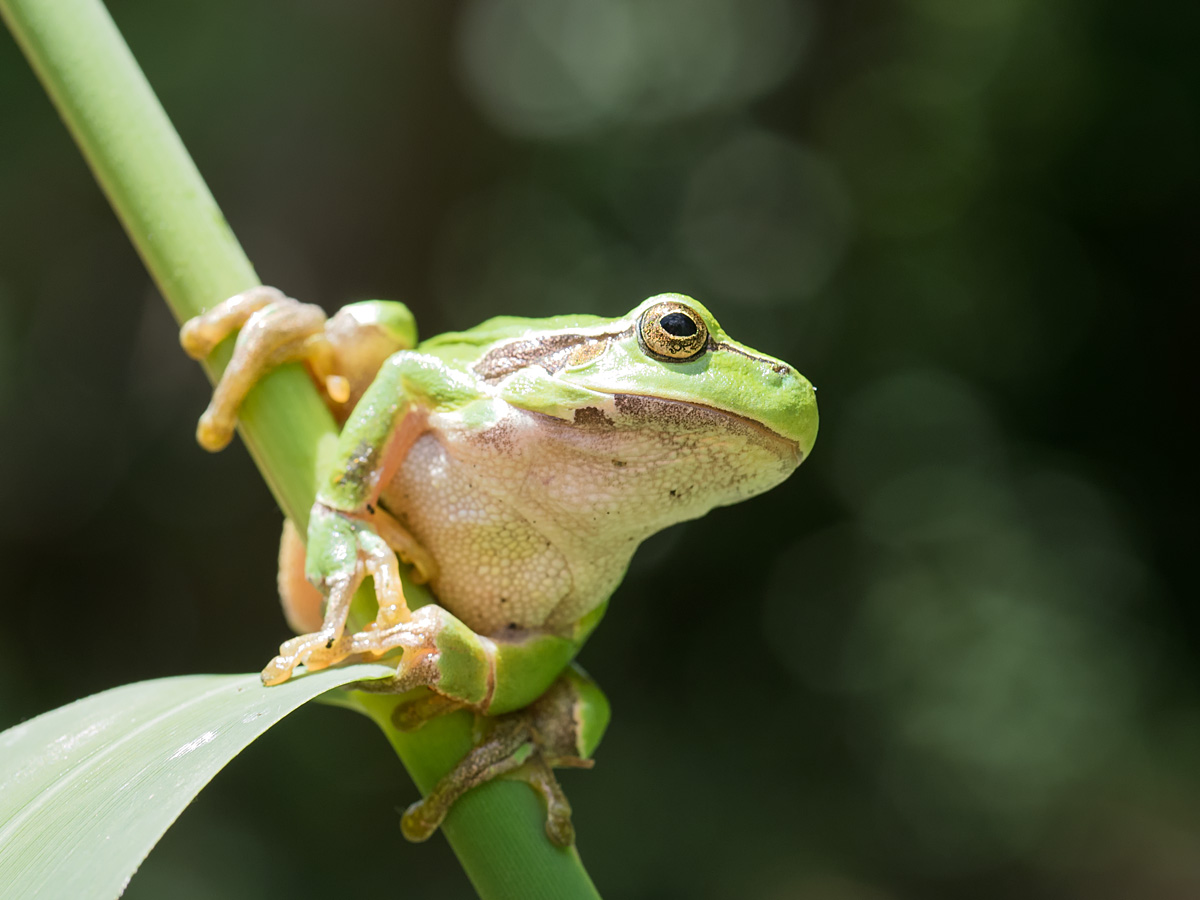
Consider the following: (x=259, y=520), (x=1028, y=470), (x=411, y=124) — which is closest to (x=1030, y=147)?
(x=1028, y=470)

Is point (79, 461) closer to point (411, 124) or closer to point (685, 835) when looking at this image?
point (411, 124)

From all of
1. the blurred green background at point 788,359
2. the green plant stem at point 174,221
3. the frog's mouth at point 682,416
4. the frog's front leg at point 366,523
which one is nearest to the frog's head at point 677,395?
the frog's mouth at point 682,416

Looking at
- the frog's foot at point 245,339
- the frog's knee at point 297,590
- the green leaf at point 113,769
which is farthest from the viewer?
the frog's knee at point 297,590

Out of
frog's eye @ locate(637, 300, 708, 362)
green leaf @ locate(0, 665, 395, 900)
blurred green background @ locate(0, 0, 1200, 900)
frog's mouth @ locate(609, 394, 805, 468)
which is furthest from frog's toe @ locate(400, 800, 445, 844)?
blurred green background @ locate(0, 0, 1200, 900)

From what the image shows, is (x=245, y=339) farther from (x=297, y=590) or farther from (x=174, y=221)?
(x=297, y=590)

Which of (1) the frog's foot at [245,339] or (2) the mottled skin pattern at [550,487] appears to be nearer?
(1) the frog's foot at [245,339]

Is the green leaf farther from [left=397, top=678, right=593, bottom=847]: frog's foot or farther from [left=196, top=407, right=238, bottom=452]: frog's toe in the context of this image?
[left=196, top=407, right=238, bottom=452]: frog's toe

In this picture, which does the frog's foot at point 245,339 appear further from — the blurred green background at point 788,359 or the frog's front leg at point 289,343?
the blurred green background at point 788,359
